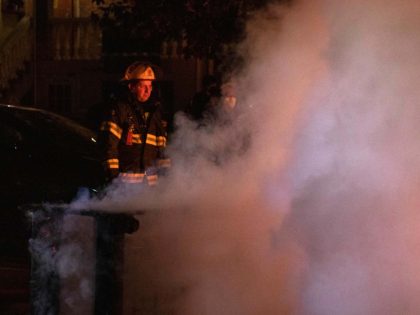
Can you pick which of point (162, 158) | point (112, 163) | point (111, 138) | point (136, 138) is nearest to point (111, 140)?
point (111, 138)

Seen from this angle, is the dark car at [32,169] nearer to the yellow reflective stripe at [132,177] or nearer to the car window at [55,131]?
the car window at [55,131]

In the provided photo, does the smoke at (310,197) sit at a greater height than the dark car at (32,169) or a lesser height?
greater

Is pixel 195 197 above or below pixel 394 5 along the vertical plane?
below

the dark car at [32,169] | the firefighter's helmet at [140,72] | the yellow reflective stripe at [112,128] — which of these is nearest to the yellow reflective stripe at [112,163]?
the yellow reflective stripe at [112,128]

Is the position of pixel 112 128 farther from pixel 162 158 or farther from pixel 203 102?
pixel 203 102

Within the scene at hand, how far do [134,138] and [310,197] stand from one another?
198cm

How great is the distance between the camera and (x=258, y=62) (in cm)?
617

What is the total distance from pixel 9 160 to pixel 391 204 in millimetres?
5440

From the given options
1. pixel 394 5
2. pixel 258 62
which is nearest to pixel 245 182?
pixel 258 62

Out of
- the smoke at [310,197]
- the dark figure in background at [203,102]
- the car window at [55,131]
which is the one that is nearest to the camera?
the smoke at [310,197]

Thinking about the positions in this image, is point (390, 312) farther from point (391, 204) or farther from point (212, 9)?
point (212, 9)

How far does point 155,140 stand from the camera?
6945 mm

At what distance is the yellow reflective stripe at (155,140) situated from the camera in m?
6.90

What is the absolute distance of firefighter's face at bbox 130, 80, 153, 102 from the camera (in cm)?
680
